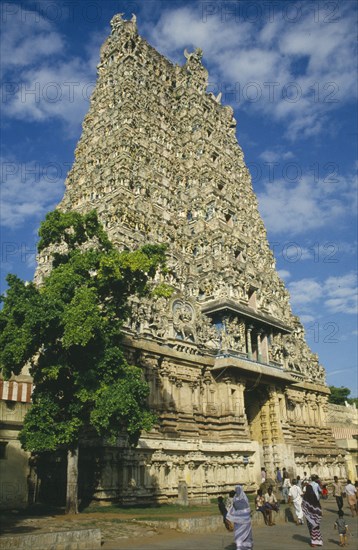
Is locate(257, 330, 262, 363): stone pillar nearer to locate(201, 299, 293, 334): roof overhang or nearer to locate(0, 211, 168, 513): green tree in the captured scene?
locate(201, 299, 293, 334): roof overhang

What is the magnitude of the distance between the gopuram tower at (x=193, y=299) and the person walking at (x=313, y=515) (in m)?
11.5

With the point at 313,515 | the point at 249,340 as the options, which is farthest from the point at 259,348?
the point at 313,515

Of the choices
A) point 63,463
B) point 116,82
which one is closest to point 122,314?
point 63,463

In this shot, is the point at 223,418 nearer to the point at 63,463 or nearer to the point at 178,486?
the point at 178,486

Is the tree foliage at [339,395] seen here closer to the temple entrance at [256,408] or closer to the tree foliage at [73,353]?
the temple entrance at [256,408]

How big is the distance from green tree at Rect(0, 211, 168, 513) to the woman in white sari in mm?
6644

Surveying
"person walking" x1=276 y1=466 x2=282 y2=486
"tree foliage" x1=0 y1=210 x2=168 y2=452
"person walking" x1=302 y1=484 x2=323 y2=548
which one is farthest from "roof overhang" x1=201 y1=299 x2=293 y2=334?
"person walking" x1=302 y1=484 x2=323 y2=548

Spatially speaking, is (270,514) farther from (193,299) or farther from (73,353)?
→ (193,299)

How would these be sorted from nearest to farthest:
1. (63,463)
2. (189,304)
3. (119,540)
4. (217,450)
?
(119,540), (63,463), (217,450), (189,304)

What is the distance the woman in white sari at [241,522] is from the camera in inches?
443

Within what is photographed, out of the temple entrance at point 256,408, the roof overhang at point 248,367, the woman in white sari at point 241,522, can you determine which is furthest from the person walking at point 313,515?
the temple entrance at point 256,408

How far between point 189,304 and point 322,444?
17626 mm

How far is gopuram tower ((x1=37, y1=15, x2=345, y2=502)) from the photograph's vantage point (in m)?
27.1

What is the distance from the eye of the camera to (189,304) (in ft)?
104
